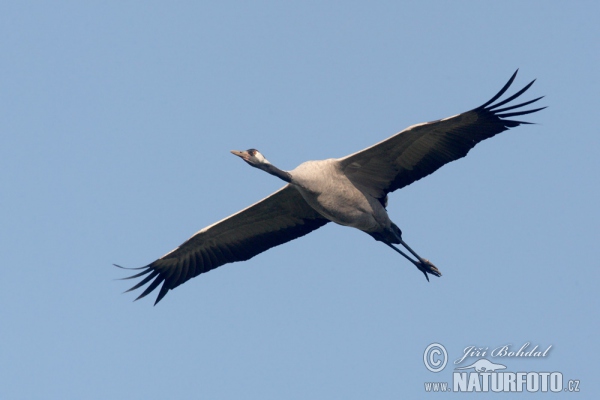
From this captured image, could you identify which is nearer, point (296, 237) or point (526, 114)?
point (526, 114)

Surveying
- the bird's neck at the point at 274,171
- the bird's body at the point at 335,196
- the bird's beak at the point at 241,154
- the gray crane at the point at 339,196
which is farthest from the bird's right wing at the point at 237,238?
the bird's beak at the point at 241,154

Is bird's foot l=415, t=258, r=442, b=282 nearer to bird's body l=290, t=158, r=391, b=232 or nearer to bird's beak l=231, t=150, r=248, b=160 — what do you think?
→ bird's body l=290, t=158, r=391, b=232

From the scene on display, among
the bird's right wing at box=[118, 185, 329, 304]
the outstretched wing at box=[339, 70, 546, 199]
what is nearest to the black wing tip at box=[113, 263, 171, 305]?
the bird's right wing at box=[118, 185, 329, 304]

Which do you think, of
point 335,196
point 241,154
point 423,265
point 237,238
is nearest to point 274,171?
point 241,154

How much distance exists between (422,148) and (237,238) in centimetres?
417

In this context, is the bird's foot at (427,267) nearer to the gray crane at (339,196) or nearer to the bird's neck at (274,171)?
the gray crane at (339,196)

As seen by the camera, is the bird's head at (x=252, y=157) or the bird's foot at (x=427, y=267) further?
the bird's foot at (x=427, y=267)

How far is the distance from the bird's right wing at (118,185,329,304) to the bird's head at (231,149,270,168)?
4.67 ft

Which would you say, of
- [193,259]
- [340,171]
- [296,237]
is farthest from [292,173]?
[193,259]

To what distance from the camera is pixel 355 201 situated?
17484mm

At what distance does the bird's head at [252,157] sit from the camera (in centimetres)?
1678

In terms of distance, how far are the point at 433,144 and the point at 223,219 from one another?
426 centimetres

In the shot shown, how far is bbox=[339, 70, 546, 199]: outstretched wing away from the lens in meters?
17.0

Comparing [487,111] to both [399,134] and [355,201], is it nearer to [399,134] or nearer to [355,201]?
[399,134]
